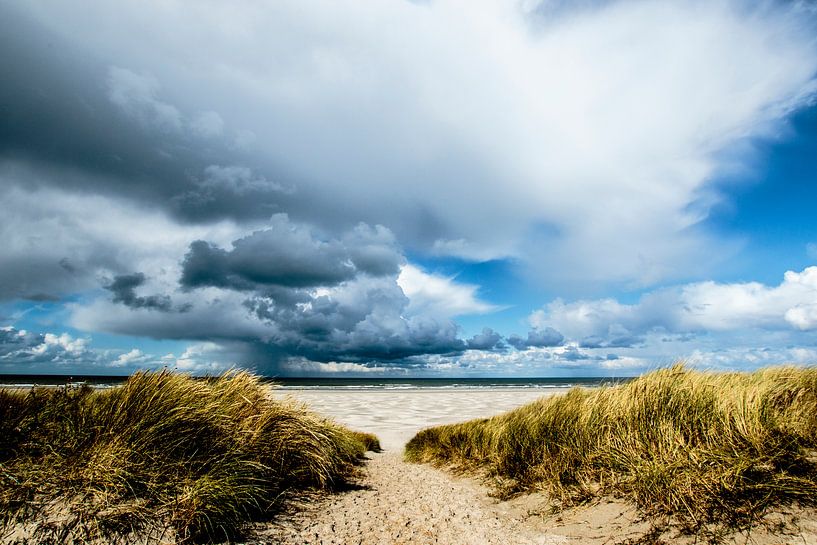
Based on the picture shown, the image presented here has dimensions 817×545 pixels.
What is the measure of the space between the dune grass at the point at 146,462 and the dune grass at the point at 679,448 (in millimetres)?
3272

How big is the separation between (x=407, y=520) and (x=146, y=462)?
10.2 feet

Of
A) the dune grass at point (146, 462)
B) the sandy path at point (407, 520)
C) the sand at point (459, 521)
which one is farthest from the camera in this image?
the sandy path at point (407, 520)

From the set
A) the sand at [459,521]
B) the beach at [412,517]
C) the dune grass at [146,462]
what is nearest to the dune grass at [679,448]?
the sand at [459,521]

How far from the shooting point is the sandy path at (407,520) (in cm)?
451

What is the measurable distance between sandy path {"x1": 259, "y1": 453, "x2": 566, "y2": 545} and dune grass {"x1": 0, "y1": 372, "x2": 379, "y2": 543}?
43 centimetres

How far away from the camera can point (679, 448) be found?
4871mm

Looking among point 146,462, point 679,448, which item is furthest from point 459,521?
point 146,462

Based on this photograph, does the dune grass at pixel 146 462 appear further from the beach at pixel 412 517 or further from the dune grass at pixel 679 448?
the dune grass at pixel 679 448

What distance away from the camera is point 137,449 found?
4.18 m

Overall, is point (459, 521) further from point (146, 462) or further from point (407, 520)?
point (146, 462)

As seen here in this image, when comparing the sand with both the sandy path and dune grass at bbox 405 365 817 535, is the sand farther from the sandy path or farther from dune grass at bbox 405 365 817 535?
dune grass at bbox 405 365 817 535

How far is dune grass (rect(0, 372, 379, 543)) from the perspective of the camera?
3.49 meters

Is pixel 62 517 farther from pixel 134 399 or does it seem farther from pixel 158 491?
pixel 134 399

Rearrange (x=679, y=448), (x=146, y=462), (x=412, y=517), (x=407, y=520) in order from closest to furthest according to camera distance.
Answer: (x=146, y=462)
(x=679, y=448)
(x=407, y=520)
(x=412, y=517)
